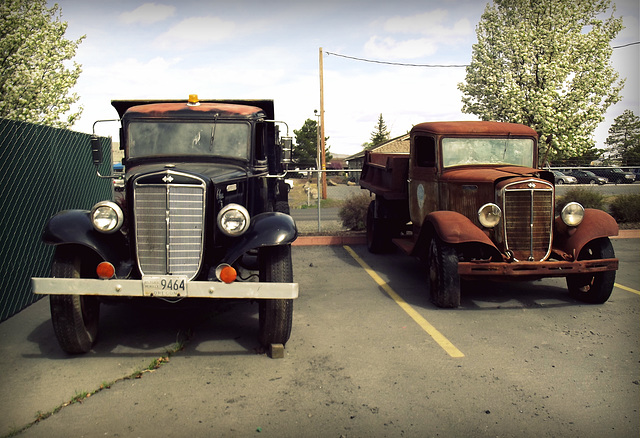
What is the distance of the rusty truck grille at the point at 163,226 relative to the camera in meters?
4.22

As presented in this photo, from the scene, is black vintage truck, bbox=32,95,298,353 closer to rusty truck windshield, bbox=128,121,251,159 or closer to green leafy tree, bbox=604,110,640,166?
rusty truck windshield, bbox=128,121,251,159

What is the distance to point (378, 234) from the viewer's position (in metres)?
9.25

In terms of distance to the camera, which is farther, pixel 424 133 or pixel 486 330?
pixel 424 133

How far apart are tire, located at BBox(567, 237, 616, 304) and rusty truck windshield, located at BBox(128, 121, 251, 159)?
14.4ft

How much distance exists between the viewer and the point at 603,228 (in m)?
6.00

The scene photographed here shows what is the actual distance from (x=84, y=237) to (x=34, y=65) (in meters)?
12.3

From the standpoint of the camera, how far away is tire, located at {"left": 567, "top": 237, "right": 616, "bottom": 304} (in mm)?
5965

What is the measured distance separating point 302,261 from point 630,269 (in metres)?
5.35

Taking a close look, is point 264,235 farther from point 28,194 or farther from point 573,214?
point 573,214

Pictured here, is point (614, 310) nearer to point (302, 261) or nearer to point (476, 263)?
point (476, 263)

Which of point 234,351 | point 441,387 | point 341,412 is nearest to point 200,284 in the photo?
point 234,351

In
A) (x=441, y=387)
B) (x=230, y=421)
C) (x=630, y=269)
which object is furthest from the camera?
(x=630, y=269)

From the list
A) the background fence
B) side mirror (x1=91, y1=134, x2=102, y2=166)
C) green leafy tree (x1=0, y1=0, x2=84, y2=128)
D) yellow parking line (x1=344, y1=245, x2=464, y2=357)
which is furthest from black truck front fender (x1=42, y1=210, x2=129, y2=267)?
green leafy tree (x1=0, y1=0, x2=84, y2=128)

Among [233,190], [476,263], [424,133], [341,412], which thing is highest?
[424,133]
